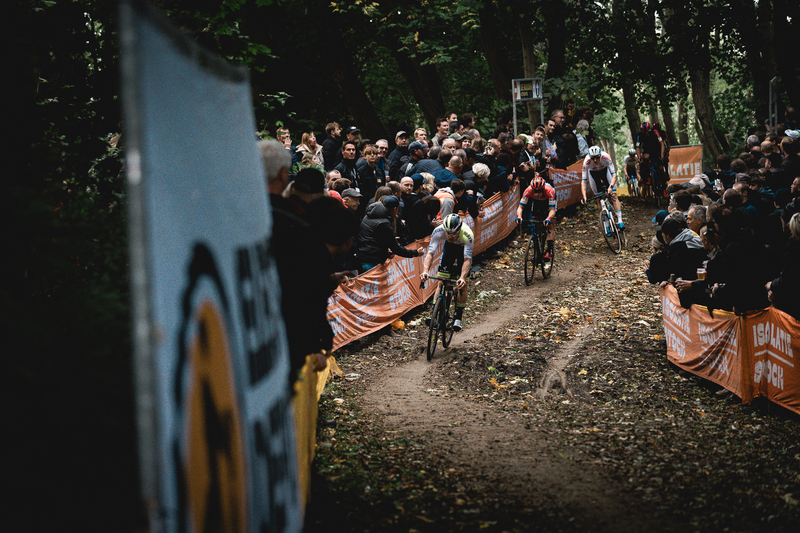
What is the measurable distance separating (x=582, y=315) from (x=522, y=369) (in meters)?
3.30

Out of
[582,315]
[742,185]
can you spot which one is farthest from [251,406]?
[582,315]

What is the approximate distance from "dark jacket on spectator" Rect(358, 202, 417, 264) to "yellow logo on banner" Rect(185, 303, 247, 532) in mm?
9137

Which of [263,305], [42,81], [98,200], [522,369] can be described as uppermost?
[42,81]

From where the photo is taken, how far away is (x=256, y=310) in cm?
269

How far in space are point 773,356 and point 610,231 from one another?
31.5ft

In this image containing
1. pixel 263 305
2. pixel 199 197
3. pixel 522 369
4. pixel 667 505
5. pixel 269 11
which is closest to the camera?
pixel 199 197

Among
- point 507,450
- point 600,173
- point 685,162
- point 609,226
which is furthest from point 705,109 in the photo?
point 507,450

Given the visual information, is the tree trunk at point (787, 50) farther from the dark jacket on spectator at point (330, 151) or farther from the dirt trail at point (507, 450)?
the dark jacket on spectator at point (330, 151)

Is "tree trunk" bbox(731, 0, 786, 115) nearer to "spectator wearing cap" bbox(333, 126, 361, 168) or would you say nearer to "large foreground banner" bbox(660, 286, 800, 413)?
"spectator wearing cap" bbox(333, 126, 361, 168)

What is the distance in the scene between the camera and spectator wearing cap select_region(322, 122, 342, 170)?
13562 millimetres

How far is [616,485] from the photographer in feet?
19.8

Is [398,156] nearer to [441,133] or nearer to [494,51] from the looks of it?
[441,133]

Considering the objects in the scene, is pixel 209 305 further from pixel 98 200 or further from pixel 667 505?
pixel 667 505

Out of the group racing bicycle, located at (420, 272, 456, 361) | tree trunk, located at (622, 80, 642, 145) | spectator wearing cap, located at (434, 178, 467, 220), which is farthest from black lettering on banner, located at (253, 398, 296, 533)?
tree trunk, located at (622, 80, 642, 145)
